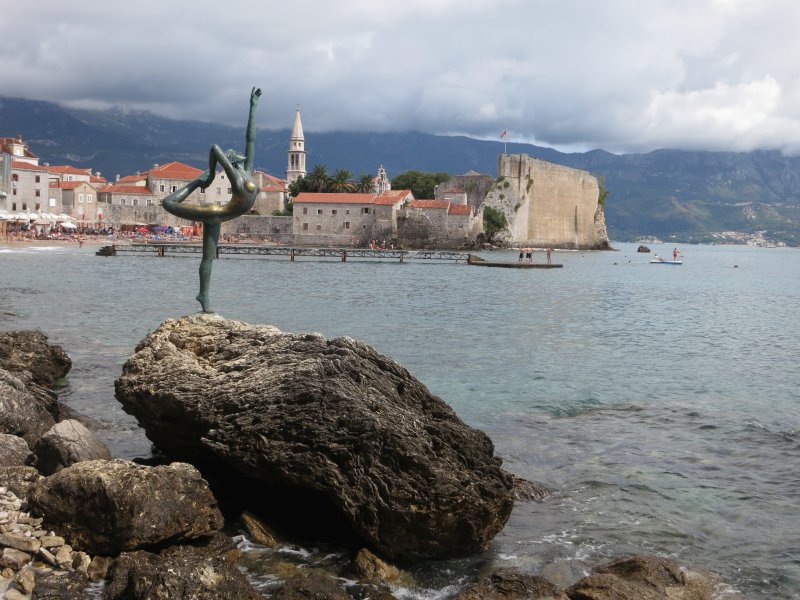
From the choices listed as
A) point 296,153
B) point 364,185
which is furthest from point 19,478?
point 296,153

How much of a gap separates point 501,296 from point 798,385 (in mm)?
18207

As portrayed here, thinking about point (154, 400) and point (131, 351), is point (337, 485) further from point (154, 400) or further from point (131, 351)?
point (131, 351)

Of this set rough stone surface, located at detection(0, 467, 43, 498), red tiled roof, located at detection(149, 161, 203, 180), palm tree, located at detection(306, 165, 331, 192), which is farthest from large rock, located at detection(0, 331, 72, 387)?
red tiled roof, located at detection(149, 161, 203, 180)

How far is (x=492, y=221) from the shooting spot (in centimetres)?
7800

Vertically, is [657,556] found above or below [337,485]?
below

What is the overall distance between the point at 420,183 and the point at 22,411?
82.0 meters

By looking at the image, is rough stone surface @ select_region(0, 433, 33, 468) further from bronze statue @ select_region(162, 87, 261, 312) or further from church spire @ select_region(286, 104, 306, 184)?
church spire @ select_region(286, 104, 306, 184)

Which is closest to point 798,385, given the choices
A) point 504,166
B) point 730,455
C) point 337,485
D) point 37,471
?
point 730,455

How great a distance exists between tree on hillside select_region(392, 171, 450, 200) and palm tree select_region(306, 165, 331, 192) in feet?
35.9

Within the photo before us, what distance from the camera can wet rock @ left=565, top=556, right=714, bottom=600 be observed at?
5168mm

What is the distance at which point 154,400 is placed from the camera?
6379 mm

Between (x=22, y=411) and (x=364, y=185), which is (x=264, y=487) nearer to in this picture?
(x=22, y=411)

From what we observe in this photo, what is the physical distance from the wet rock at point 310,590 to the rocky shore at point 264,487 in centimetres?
1

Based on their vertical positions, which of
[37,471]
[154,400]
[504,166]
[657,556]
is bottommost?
[657,556]
